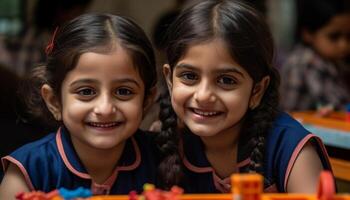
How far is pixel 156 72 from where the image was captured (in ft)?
3.93

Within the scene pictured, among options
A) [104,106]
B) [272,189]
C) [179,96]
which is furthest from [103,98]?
[272,189]

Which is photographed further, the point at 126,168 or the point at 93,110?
the point at 126,168

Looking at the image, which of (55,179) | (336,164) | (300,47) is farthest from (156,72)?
(300,47)

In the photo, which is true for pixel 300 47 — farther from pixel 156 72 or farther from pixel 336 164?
pixel 156 72

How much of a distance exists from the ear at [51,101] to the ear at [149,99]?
16 cm

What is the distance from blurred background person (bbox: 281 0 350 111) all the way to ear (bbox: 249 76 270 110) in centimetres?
133

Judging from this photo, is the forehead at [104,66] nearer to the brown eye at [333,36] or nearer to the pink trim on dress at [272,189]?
the pink trim on dress at [272,189]

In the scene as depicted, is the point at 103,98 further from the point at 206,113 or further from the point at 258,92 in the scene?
the point at 258,92

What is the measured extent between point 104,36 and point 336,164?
2.10 feet

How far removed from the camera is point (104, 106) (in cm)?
106

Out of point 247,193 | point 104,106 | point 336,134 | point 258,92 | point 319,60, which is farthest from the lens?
point 319,60

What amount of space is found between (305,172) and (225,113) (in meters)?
0.17

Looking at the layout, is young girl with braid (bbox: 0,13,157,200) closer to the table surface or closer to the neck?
the neck

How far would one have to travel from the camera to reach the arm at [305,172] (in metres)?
1.09
